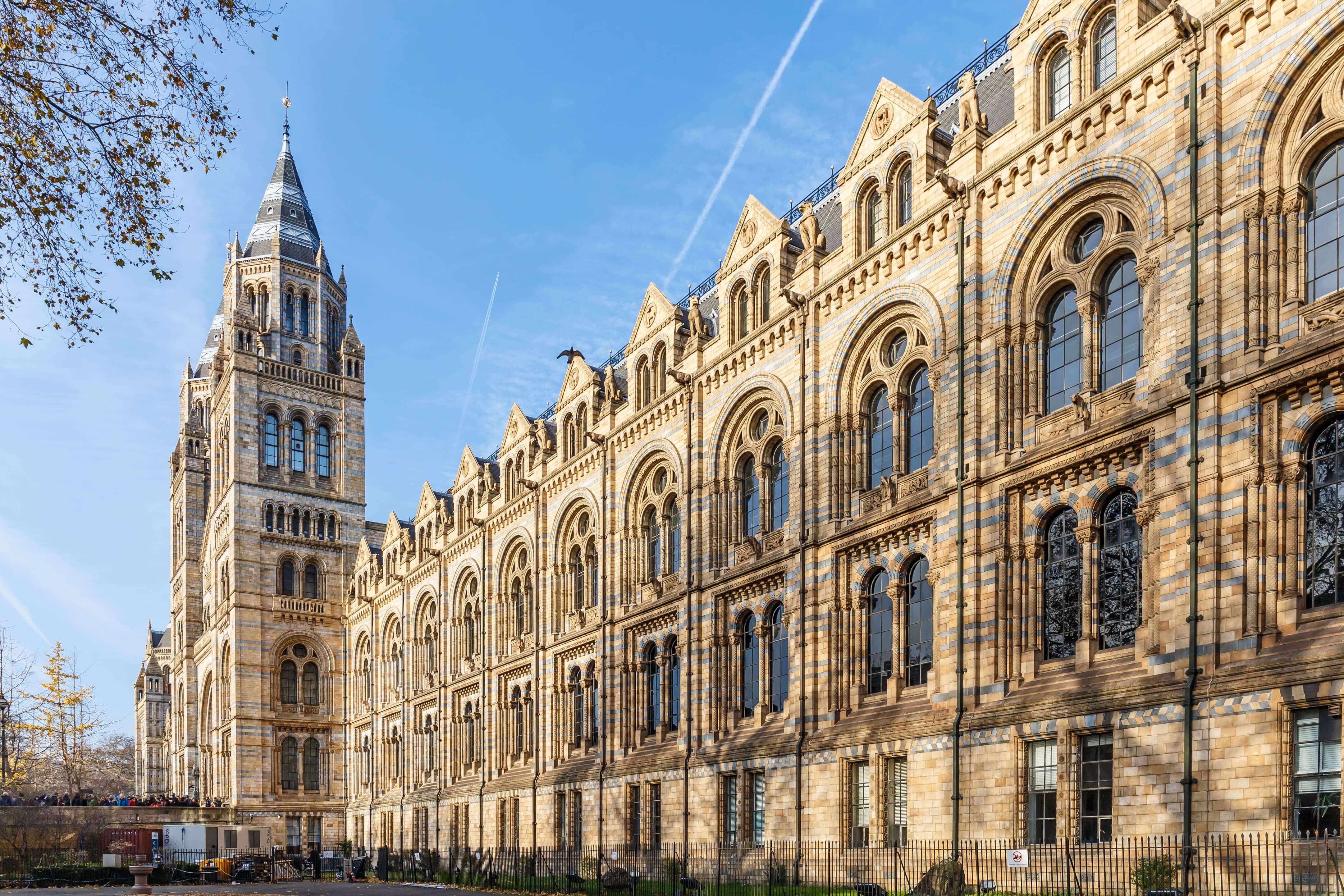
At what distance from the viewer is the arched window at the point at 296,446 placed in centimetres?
7431

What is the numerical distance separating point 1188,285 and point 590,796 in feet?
89.2

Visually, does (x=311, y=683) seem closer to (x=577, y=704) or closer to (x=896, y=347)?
(x=577, y=704)

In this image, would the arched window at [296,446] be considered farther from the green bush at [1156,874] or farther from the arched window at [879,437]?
the green bush at [1156,874]

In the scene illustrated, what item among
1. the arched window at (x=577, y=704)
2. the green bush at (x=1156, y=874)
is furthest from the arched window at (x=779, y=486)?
the green bush at (x=1156, y=874)

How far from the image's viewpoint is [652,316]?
41750 millimetres

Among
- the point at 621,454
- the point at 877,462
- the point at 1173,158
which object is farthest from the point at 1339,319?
the point at 621,454

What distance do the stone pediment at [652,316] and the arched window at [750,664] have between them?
10.6m

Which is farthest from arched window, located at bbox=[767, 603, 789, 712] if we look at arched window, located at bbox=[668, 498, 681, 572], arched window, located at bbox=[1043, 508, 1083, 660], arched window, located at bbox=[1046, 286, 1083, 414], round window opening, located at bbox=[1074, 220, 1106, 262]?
round window opening, located at bbox=[1074, 220, 1106, 262]

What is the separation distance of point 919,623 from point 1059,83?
12.0 m

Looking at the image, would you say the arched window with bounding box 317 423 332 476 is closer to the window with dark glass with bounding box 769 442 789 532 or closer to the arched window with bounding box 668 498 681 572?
the arched window with bounding box 668 498 681 572

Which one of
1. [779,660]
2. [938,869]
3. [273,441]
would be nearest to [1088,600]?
[938,869]

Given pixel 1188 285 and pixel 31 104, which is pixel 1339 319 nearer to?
pixel 1188 285

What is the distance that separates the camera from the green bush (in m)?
19.4

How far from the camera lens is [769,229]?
35.2m
